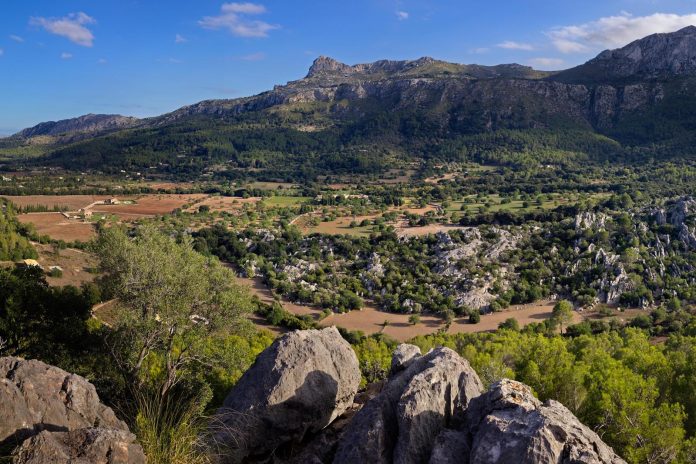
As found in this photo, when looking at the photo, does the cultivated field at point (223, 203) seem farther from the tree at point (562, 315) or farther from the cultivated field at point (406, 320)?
the tree at point (562, 315)

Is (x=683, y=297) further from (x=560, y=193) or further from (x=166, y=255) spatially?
(x=560, y=193)

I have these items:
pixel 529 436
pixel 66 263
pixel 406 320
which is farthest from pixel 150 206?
pixel 529 436

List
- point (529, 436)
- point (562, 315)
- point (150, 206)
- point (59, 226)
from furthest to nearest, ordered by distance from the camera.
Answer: point (150, 206)
point (59, 226)
point (562, 315)
point (529, 436)

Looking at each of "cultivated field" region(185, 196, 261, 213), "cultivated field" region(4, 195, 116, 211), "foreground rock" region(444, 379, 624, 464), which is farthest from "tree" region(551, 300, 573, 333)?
"cultivated field" region(4, 195, 116, 211)

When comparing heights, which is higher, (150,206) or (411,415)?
(411,415)

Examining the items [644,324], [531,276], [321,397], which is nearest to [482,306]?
[531,276]

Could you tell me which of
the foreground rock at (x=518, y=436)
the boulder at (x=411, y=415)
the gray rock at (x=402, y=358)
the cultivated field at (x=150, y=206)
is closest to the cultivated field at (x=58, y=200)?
the cultivated field at (x=150, y=206)

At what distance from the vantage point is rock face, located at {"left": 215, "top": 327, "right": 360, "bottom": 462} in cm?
1234

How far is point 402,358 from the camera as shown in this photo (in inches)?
543

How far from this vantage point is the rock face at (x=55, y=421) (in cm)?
836

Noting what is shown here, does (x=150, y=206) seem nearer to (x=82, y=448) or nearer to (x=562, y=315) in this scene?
(x=562, y=315)

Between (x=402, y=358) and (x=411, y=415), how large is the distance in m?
3.63

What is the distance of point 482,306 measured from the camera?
178ft

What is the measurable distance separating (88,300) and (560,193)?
389 feet
